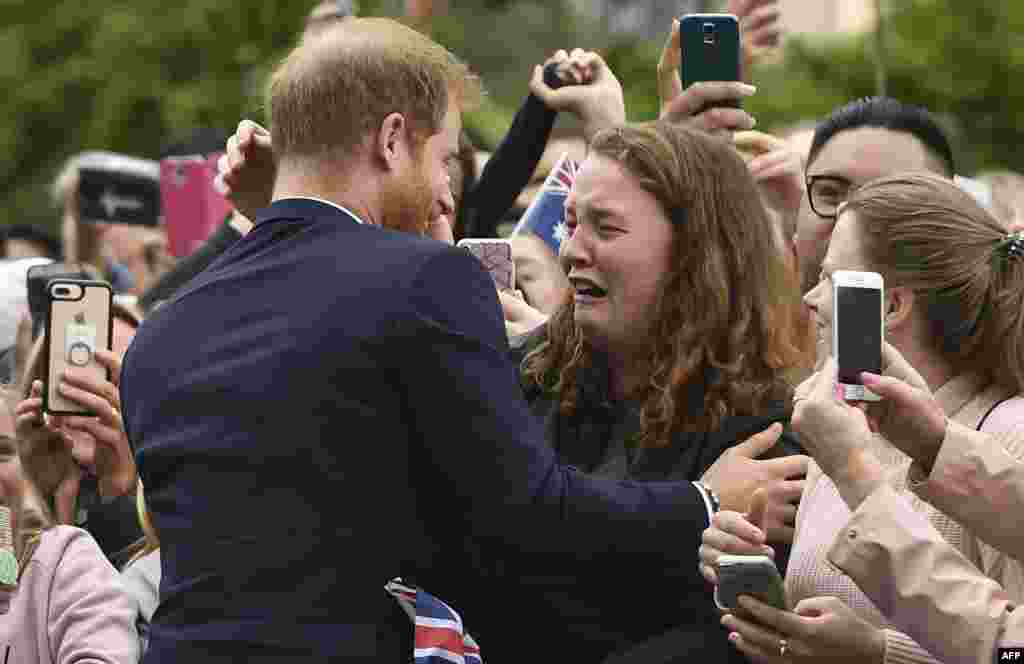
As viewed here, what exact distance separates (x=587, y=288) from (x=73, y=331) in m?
1.70

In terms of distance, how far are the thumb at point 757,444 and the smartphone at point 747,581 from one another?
32 centimetres

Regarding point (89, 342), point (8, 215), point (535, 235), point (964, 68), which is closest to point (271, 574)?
point (89, 342)

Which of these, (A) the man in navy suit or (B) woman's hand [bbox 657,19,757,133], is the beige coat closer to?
Result: (A) the man in navy suit

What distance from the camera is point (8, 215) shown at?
24438 millimetres

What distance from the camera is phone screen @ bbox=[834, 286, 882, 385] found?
393 centimetres

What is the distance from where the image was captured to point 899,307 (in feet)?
14.4

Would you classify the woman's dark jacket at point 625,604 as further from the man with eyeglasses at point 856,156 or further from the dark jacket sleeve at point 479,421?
the man with eyeglasses at point 856,156

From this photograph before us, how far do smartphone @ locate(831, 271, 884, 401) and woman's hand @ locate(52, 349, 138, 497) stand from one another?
2.27 meters

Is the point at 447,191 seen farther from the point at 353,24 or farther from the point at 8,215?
the point at 8,215

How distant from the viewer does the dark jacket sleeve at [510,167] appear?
621 centimetres

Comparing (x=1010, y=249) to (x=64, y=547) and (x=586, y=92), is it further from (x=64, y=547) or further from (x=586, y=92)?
(x=64, y=547)

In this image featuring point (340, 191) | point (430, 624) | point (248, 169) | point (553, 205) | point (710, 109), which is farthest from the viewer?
point (553, 205)

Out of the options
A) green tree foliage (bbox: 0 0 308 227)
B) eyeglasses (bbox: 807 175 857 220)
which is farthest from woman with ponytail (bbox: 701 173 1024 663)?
green tree foliage (bbox: 0 0 308 227)

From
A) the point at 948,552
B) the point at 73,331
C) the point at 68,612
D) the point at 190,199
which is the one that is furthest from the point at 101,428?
the point at 190,199
